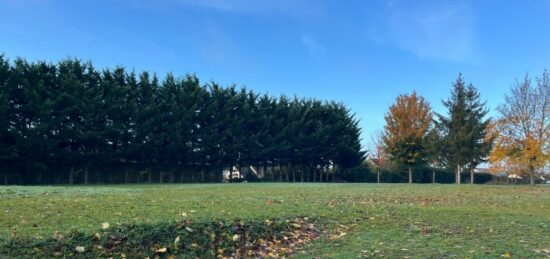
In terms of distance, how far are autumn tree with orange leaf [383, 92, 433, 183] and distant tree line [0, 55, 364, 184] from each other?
6.18 meters

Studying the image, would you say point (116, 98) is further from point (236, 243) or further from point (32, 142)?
point (236, 243)

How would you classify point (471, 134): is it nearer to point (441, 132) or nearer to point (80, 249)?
point (441, 132)

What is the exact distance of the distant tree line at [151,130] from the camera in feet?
96.6

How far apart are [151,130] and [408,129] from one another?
77.6 feet

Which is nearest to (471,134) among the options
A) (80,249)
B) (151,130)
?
(151,130)

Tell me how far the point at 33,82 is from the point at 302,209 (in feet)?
86.2

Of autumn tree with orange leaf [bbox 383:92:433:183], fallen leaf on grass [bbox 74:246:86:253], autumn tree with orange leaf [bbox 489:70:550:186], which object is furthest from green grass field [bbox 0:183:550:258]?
autumn tree with orange leaf [bbox 383:92:433:183]

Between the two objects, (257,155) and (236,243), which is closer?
(236,243)

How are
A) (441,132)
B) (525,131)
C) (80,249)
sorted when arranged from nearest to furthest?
(80,249)
(525,131)
(441,132)

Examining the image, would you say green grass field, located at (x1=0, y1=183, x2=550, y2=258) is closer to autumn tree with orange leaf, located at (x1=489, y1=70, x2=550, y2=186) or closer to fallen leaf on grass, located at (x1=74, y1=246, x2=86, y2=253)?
fallen leaf on grass, located at (x1=74, y1=246, x2=86, y2=253)

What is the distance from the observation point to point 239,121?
41.7 m

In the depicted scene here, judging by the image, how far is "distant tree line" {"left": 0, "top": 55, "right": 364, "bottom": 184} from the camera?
2945 centimetres

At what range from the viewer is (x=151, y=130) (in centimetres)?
3522

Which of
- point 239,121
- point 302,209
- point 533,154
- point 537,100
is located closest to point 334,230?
point 302,209
